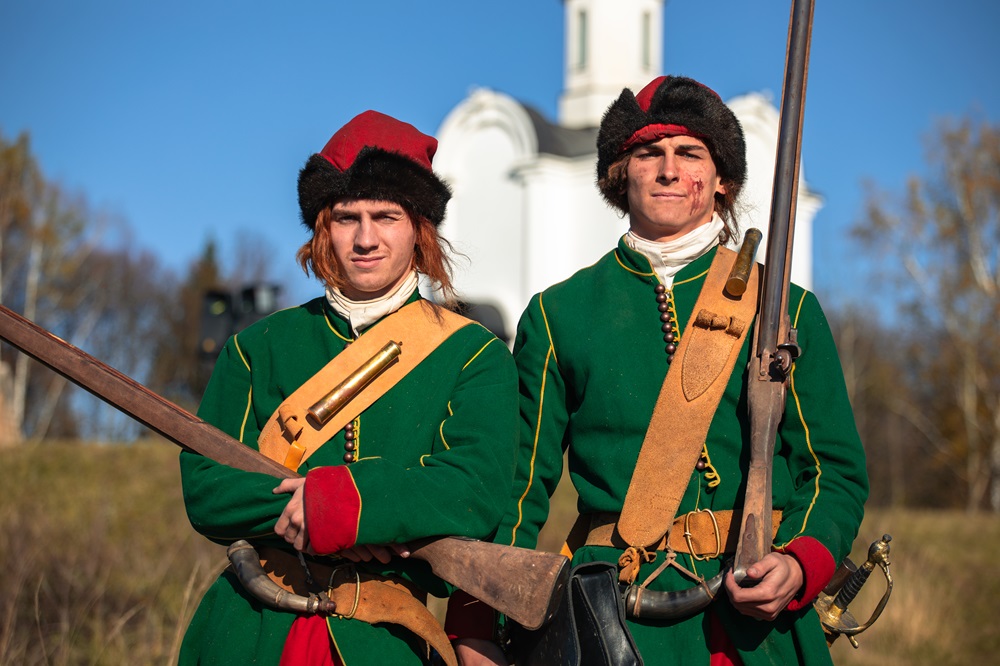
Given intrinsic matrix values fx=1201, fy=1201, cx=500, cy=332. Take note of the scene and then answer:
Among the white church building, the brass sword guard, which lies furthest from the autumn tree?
the brass sword guard

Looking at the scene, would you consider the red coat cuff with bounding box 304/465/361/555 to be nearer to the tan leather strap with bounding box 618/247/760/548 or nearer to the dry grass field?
the tan leather strap with bounding box 618/247/760/548

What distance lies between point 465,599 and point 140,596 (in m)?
4.87

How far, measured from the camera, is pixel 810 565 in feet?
9.48

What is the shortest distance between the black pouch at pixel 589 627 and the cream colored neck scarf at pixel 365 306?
0.86 m

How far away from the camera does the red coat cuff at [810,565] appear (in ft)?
9.48

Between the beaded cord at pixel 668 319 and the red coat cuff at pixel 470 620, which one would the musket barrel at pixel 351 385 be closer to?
the red coat cuff at pixel 470 620

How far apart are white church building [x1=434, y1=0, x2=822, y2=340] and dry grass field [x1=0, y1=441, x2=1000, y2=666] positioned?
10.2 m

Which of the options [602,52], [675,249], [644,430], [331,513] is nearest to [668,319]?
[675,249]

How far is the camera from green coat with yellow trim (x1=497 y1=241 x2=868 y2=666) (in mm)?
Result: 3021

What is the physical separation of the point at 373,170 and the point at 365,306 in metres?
0.37

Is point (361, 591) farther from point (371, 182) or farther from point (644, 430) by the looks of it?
point (371, 182)

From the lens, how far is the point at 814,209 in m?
25.5

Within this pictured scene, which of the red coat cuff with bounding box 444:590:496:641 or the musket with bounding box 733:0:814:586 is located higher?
the musket with bounding box 733:0:814:586

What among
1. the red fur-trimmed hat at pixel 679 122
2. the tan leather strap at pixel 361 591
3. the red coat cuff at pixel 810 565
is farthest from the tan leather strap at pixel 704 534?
the red fur-trimmed hat at pixel 679 122
